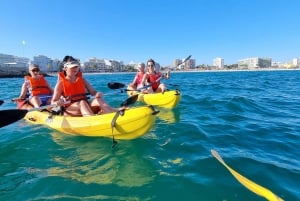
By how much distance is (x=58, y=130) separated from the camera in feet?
20.4

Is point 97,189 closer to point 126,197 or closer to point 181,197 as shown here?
point 126,197

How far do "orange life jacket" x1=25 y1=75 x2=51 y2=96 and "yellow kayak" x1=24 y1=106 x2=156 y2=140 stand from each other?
3288 millimetres

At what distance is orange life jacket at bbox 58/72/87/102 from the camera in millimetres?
6086

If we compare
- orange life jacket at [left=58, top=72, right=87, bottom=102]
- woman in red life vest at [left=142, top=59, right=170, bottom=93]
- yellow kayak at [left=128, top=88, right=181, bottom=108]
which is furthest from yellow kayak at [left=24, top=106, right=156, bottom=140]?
woman in red life vest at [left=142, top=59, right=170, bottom=93]

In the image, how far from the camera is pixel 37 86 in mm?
8695

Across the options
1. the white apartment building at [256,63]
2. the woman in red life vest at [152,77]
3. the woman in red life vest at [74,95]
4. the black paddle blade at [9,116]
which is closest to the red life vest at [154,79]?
the woman in red life vest at [152,77]

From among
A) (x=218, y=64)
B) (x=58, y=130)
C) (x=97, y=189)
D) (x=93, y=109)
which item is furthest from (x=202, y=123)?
(x=218, y=64)

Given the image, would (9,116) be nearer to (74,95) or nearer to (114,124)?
(74,95)

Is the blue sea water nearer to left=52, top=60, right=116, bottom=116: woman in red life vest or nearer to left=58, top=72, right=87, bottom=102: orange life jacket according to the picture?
left=52, top=60, right=116, bottom=116: woman in red life vest

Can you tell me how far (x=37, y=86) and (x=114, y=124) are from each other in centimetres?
492

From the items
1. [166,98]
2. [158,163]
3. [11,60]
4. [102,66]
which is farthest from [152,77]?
[102,66]

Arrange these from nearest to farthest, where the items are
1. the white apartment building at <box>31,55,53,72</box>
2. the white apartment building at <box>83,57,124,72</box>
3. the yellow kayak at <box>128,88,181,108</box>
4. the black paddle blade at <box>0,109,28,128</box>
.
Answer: the black paddle blade at <box>0,109,28,128</box>
the yellow kayak at <box>128,88,181,108</box>
the white apartment building at <box>31,55,53,72</box>
the white apartment building at <box>83,57,124,72</box>

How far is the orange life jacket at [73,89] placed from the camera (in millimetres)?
6086

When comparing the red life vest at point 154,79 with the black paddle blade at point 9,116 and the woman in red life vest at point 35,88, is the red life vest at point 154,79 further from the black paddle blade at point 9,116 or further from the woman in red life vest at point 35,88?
the black paddle blade at point 9,116
